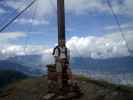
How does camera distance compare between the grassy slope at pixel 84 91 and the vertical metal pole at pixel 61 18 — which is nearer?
the grassy slope at pixel 84 91

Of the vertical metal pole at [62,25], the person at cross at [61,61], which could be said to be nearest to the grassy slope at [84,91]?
the vertical metal pole at [62,25]

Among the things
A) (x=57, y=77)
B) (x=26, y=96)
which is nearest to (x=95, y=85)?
(x=57, y=77)

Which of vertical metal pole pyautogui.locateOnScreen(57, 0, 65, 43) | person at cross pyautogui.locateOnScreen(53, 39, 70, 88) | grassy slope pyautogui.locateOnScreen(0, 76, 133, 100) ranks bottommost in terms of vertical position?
grassy slope pyautogui.locateOnScreen(0, 76, 133, 100)

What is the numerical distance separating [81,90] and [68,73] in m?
2.07

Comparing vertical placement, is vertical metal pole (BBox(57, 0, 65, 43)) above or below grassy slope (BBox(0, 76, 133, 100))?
above

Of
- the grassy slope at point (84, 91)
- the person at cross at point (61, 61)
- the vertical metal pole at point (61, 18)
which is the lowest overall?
the grassy slope at point (84, 91)

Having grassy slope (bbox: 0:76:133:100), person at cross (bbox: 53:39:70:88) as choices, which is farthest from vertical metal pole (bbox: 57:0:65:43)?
grassy slope (bbox: 0:76:133:100)

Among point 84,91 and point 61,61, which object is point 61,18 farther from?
point 84,91

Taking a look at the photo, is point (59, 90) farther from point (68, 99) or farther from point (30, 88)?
point (30, 88)

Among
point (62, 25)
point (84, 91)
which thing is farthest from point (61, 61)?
point (84, 91)

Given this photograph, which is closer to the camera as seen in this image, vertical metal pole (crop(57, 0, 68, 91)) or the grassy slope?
the grassy slope

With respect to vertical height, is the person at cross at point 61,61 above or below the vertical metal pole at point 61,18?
below

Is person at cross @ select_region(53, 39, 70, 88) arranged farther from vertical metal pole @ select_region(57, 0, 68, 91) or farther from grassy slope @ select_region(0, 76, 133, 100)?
grassy slope @ select_region(0, 76, 133, 100)

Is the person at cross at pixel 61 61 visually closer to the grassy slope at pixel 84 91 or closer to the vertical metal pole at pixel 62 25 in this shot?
the vertical metal pole at pixel 62 25
